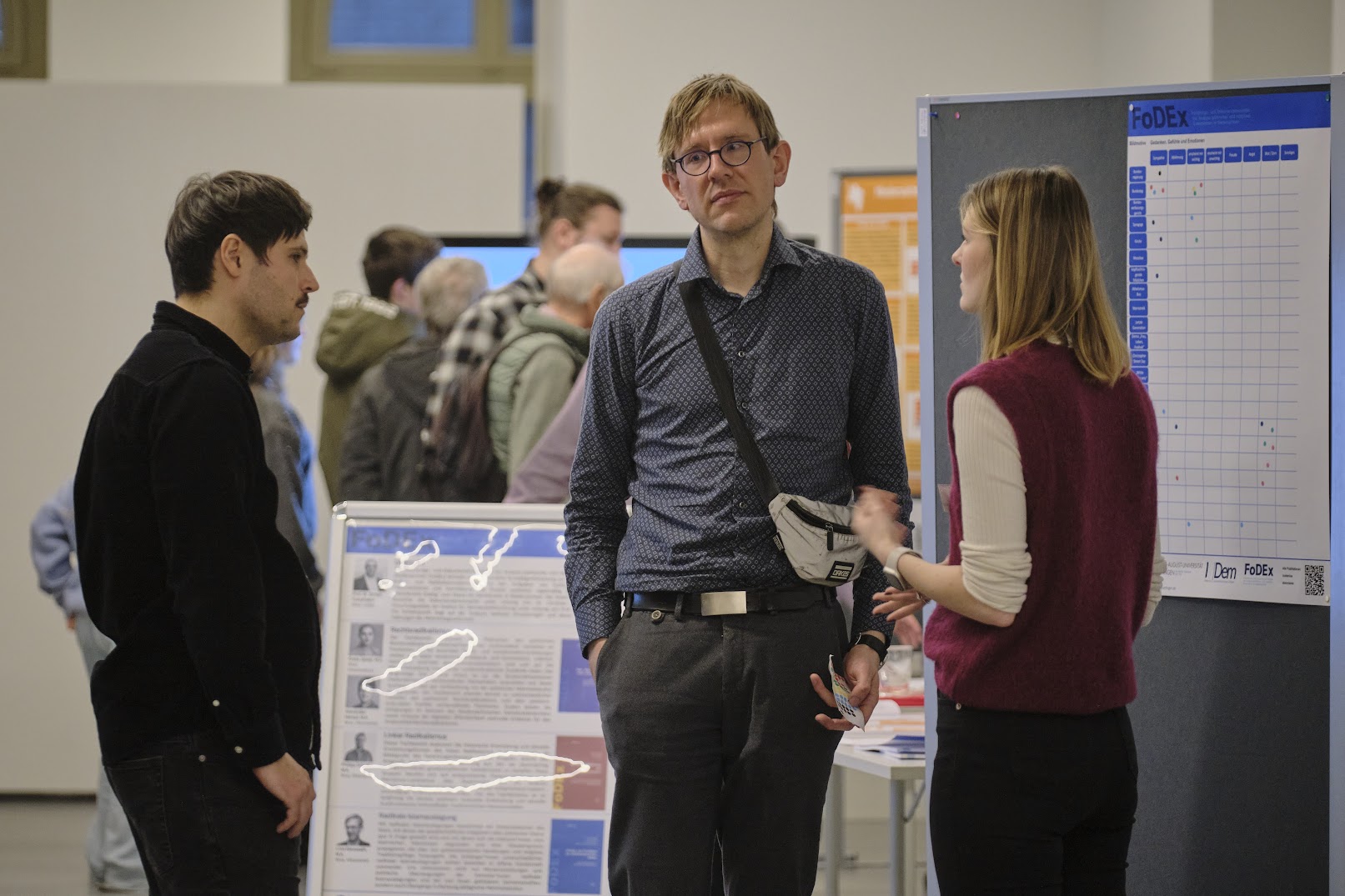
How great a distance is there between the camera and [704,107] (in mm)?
2021

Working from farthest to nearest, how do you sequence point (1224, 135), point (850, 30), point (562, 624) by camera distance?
point (850, 30) < point (562, 624) < point (1224, 135)

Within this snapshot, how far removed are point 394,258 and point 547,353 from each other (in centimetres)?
128

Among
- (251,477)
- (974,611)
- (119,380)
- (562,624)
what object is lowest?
(562,624)

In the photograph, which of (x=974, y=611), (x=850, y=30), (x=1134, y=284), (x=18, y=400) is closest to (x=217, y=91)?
(x=18, y=400)

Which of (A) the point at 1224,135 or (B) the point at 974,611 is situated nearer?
(B) the point at 974,611

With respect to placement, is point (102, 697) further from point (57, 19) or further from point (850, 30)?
point (57, 19)

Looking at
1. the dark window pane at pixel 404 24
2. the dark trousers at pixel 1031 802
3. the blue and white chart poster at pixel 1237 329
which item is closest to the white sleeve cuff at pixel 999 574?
the dark trousers at pixel 1031 802

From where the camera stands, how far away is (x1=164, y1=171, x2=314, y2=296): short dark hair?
1844 mm

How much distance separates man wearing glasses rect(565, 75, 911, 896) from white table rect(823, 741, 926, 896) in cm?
46

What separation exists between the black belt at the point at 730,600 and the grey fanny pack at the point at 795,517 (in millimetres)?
23

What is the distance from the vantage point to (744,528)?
6.40 ft

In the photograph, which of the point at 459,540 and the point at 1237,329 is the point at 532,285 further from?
the point at 1237,329

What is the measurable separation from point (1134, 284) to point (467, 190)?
3.76m

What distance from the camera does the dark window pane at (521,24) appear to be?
6680 mm
